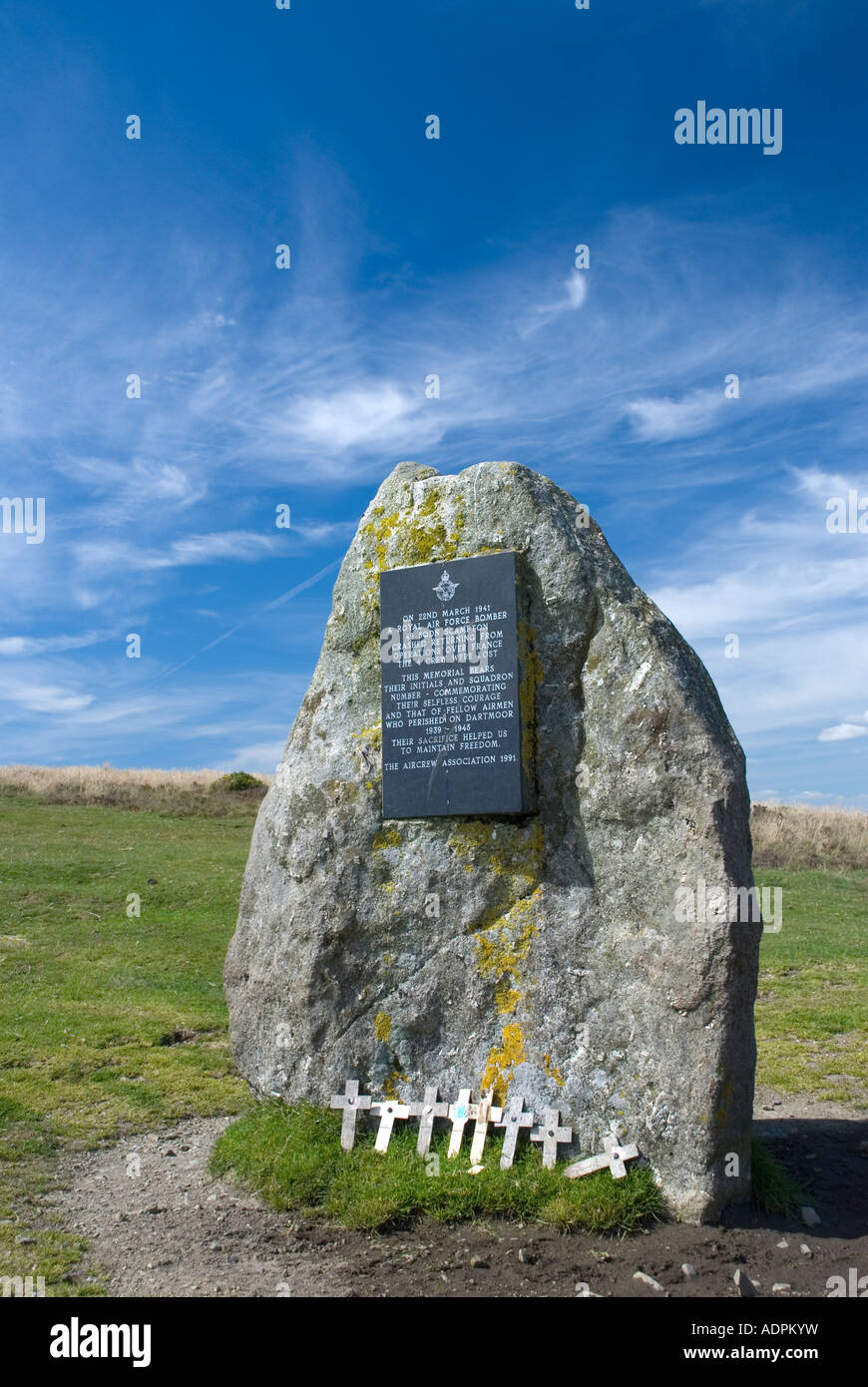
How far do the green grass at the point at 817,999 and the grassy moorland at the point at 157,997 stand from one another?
3 centimetres

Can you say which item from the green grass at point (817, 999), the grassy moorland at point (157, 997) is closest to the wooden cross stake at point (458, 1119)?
the grassy moorland at point (157, 997)

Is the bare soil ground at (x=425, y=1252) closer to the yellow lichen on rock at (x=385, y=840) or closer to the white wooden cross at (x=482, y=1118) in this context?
the white wooden cross at (x=482, y=1118)

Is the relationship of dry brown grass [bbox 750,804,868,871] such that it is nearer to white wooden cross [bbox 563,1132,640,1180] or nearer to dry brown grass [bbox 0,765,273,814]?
dry brown grass [bbox 0,765,273,814]

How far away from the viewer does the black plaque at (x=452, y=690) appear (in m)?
7.16

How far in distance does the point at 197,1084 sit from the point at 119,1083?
730mm

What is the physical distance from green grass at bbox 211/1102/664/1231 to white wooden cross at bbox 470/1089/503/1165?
7cm

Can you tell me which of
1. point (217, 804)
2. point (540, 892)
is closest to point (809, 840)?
point (217, 804)

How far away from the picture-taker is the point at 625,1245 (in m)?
6.07

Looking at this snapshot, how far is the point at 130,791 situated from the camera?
99.0ft

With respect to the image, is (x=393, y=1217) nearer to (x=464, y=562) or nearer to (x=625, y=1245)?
(x=625, y=1245)

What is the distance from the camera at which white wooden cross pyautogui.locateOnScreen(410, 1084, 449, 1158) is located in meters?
6.90
